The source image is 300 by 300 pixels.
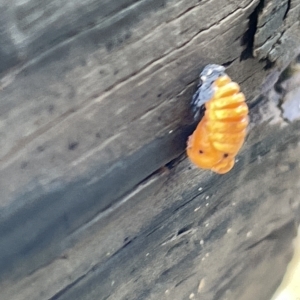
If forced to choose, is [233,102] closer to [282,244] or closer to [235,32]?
[235,32]

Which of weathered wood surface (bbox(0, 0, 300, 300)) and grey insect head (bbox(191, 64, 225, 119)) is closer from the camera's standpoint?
weathered wood surface (bbox(0, 0, 300, 300))

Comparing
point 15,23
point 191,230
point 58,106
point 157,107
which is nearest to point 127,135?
point 157,107

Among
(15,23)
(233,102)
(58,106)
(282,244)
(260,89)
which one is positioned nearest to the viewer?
(15,23)

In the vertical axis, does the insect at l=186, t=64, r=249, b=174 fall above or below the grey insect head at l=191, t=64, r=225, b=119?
→ below

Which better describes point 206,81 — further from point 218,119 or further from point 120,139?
point 120,139

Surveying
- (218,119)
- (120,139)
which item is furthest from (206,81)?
(120,139)
